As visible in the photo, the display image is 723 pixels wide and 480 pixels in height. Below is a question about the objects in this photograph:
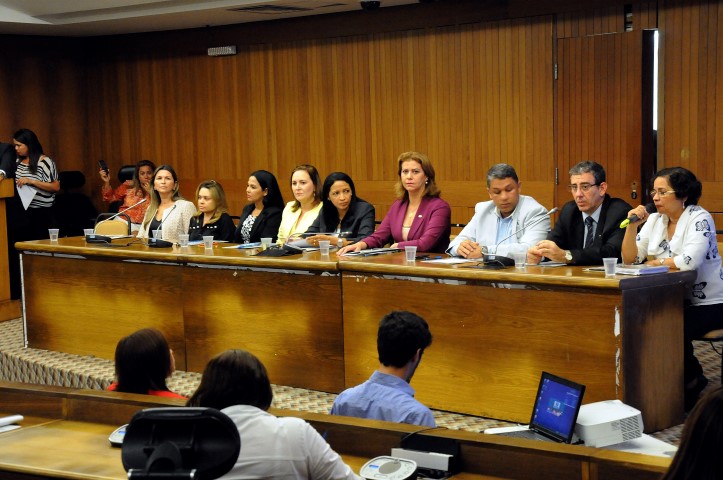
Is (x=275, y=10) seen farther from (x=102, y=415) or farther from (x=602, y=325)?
(x=102, y=415)

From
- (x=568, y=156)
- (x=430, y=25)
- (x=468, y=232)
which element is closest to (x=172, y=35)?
(x=430, y=25)

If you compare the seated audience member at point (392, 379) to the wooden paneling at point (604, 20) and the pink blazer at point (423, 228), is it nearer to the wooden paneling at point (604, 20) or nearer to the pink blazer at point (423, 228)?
the pink blazer at point (423, 228)

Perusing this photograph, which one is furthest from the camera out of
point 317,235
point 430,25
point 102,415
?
point 430,25

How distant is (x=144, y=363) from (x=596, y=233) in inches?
92.9

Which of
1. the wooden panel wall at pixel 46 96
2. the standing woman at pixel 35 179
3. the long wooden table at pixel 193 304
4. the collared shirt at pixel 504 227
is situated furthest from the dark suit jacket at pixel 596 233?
the wooden panel wall at pixel 46 96

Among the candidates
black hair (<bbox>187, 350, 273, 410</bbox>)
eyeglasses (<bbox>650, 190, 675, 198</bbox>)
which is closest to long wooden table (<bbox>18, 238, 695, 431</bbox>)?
eyeglasses (<bbox>650, 190, 675, 198</bbox>)

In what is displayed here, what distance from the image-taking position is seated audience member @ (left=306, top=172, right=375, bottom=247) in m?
5.87

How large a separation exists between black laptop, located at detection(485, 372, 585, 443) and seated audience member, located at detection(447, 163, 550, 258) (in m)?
1.81

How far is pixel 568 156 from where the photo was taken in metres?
7.43

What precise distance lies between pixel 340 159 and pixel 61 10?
270 centimetres

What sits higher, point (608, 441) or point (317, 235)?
point (317, 235)

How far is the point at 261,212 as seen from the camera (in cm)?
645

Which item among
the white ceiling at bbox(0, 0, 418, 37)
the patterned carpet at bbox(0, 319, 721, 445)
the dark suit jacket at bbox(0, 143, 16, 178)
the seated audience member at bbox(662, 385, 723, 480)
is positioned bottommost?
the patterned carpet at bbox(0, 319, 721, 445)

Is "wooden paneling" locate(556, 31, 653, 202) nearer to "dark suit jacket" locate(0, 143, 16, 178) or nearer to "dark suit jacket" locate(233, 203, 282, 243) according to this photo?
"dark suit jacket" locate(233, 203, 282, 243)
